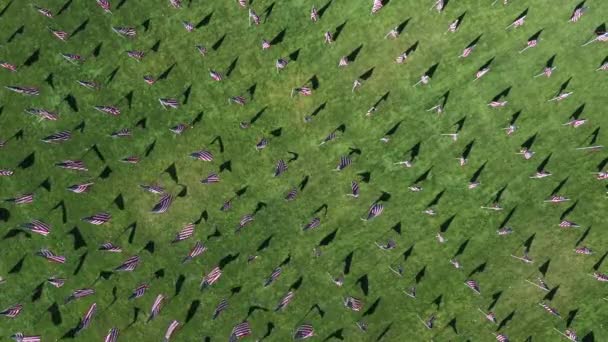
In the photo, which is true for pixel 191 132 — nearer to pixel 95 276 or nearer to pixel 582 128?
pixel 95 276

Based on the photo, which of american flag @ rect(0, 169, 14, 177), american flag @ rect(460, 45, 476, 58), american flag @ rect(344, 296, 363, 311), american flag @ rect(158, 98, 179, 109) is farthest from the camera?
american flag @ rect(344, 296, 363, 311)

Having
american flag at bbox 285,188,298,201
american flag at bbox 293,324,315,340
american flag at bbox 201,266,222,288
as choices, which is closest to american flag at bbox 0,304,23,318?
american flag at bbox 201,266,222,288

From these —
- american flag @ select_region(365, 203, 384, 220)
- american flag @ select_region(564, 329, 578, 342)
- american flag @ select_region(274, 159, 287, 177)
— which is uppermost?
american flag @ select_region(274, 159, 287, 177)

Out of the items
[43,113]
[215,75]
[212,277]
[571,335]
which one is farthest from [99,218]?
[571,335]

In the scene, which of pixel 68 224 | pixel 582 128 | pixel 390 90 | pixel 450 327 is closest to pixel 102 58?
pixel 68 224

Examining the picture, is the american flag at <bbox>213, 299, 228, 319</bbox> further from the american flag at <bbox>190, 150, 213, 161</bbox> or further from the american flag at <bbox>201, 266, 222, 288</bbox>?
the american flag at <bbox>190, 150, 213, 161</bbox>

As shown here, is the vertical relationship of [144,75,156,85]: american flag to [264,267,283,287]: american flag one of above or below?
above

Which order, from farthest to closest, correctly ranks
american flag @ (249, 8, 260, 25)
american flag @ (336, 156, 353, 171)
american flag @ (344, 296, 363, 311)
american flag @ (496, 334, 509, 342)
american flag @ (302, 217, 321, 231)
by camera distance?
american flag @ (496, 334, 509, 342), american flag @ (344, 296, 363, 311), american flag @ (302, 217, 321, 231), american flag @ (336, 156, 353, 171), american flag @ (249, 8, 260, 25)
